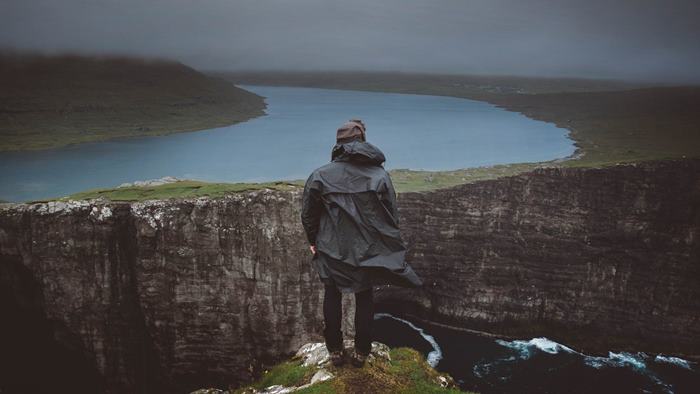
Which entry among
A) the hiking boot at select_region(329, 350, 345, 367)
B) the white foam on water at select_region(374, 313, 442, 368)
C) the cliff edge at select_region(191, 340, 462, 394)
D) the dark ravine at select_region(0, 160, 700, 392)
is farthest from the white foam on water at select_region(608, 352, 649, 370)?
the hiking boot at select_region(329, 350, 345, 367)

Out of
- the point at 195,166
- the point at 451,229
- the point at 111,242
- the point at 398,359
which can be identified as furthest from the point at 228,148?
the point at 398,359

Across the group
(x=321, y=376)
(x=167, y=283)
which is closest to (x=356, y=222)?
(x=321, y=376)

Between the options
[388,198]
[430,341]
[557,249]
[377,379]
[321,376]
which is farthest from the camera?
[557,249]

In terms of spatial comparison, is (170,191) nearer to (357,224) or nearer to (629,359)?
(357,224)

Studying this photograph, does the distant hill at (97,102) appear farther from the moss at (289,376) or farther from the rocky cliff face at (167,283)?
the moss at (289,376)

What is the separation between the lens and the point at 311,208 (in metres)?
7.75

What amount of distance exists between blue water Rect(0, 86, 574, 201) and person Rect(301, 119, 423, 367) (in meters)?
74.4

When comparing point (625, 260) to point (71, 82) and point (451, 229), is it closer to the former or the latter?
point (451, 229)

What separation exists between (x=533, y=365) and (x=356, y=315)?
154ft

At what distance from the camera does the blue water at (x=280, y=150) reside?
86.1 m

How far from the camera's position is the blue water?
86062 millimetres

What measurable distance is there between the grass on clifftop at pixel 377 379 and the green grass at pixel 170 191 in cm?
2273

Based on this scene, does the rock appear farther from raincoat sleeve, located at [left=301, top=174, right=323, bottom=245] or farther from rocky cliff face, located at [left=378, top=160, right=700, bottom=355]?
rocky cliff face, located at [left=378, top=160, right=700, bottom=355]

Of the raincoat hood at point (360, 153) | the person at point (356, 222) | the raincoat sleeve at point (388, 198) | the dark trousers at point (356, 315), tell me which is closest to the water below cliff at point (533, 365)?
the dark trousers at point (356, 315)
